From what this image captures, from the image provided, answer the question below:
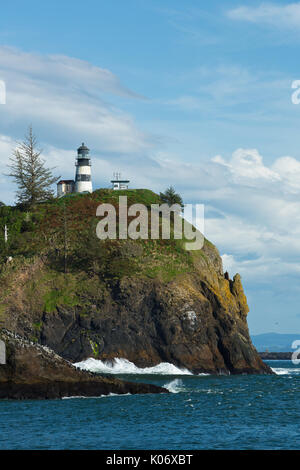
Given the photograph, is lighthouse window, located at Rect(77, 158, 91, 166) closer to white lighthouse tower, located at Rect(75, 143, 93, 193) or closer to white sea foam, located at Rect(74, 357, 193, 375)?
white lighthouse tower, located at Rect(75, 143, 93, 193)

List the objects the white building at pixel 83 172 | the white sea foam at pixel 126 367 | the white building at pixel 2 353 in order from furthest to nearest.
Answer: the white building at pixel 83 172, the white sea foam at pixel 126 367, the white building at pixel 2 353

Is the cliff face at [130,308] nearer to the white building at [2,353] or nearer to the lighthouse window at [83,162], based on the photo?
the lighthouse window at [83,162]

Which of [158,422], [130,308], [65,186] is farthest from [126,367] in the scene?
[65,186]

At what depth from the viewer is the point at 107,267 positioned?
316 ft

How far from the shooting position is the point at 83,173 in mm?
125688

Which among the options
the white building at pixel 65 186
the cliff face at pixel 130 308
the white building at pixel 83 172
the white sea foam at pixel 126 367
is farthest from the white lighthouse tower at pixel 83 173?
the white sea foam at pixel 126 367

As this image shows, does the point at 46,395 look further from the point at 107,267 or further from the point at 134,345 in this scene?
the point at 107,267

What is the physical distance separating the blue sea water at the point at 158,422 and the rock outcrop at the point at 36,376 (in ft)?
3.61

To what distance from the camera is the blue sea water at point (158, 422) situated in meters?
Result: 34.6

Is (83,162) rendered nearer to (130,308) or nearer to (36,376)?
(130,308)

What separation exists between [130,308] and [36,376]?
1632 inches
